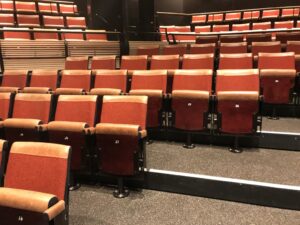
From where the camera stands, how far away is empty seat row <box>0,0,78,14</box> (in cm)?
163

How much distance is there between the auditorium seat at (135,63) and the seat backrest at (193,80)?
23 centimetres

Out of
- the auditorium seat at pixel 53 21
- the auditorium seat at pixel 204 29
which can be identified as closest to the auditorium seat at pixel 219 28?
the auditorium seat at pixel 204 29

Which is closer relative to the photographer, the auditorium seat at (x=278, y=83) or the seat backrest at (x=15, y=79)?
the auditorium seat at (x=278, y=83)

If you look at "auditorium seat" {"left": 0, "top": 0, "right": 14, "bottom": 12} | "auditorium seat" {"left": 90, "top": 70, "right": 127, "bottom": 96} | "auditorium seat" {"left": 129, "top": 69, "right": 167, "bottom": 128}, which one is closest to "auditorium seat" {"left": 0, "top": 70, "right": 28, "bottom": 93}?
"auditorium seat" {"left": 90, "top": 70, "right": 127, "bottom": 96}

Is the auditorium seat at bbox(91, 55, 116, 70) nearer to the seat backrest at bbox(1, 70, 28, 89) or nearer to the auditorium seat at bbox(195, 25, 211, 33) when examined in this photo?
the seat backrest at bbox(1, 70, 28, 89)

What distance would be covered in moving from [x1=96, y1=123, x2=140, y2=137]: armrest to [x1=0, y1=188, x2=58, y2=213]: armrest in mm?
192

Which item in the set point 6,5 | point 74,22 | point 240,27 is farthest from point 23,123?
point 240,27

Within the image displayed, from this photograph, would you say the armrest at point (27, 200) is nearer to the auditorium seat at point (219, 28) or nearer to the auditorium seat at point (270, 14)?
the auditorium seat at point (219, 28)

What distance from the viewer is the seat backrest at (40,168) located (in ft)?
1.10

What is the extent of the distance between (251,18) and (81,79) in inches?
55.4

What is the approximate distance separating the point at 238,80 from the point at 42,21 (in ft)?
4.12

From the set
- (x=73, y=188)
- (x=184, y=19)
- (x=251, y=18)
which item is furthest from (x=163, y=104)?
(x=184, y=19)

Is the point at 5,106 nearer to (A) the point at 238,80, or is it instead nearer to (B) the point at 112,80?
(B) the point at 112,80

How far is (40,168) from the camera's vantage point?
347mm
